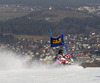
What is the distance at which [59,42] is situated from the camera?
17.2 meters

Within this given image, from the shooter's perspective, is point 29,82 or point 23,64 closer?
point 29,82

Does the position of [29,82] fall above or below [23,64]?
above

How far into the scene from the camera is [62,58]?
1600 centimetres

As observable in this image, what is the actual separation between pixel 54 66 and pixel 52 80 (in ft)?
16.1

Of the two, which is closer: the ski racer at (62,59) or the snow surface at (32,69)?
the snow surface at (32,69)

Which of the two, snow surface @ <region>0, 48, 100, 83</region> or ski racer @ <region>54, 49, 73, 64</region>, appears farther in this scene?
ski racer @ <region>54, 49, 73, 64</region>

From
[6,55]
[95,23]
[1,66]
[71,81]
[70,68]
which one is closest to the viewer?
[71,81]

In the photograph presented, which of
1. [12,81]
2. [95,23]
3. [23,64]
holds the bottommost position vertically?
[95,23]

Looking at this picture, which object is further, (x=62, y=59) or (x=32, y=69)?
(x=62, y=59)

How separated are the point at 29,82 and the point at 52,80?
648 millimetres

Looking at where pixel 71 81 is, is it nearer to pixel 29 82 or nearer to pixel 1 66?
pixel 29 82

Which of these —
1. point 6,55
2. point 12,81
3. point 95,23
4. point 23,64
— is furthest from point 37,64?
point 95,23

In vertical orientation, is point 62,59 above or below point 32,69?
above

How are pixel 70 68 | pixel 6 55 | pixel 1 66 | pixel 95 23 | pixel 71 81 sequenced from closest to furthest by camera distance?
pixel 71 81 → pixel 70 68 → pixel 1 66 → pixel 6 55 → pixel 95 23
